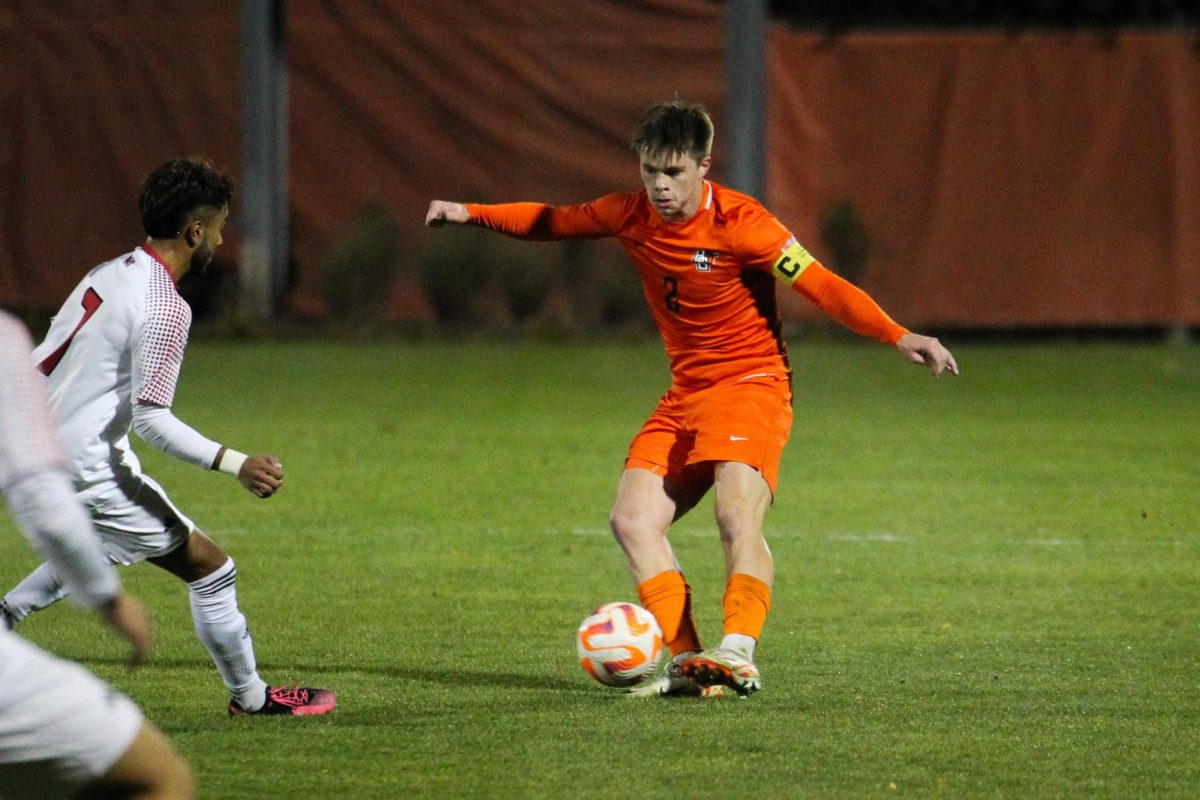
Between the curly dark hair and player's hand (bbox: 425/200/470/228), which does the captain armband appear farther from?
the curly dark hair

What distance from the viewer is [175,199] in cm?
540

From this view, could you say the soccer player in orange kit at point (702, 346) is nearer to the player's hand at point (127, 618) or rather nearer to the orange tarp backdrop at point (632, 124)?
the player's hand at point (127, 618)

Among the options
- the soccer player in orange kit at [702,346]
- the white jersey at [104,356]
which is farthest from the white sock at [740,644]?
the white jersey at [104,356]

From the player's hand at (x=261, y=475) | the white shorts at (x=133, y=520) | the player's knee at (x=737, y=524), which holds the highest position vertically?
the player's hand at (x=261, y=475)

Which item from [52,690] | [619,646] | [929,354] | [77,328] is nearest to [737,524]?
[619,646]

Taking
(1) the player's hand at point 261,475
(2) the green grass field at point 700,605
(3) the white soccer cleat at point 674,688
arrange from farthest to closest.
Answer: (3) the white soccer cleat at point 674,688, (2) the green grass field at point 700,605, (1) the player's hand at point 261,475

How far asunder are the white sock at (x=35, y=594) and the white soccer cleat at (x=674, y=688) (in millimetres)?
1809

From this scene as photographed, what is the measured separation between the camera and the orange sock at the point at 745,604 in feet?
18.9

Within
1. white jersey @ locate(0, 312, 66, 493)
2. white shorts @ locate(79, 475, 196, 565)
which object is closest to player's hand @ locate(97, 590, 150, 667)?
white jersey @ locate(0, 312, 66, 493)

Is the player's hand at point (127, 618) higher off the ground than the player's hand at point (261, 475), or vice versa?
the player's hand at point (127, 618)

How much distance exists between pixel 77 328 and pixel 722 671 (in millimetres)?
2087

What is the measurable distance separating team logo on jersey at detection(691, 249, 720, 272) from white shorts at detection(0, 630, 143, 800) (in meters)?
3.29

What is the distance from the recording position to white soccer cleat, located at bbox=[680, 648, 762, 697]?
5.48 metres

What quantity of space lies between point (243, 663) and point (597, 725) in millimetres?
1055
